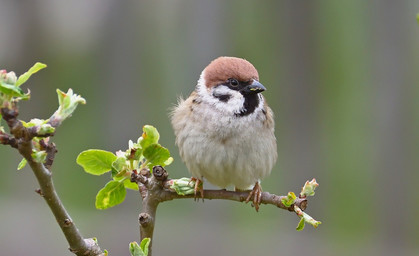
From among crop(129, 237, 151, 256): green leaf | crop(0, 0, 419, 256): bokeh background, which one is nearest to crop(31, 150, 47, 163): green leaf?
crop(129, 237, 151, 256): green leaf

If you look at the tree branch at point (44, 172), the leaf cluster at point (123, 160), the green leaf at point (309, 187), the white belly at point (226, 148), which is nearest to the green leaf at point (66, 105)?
the tree branch at point (44, 172)

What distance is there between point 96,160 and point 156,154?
110 millimetres

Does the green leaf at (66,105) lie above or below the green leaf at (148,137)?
above

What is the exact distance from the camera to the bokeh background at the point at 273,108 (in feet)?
10.2

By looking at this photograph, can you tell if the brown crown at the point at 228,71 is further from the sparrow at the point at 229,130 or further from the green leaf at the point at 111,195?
the green leaf at the point at 111,195

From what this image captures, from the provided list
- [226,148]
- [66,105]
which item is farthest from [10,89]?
[226,148]

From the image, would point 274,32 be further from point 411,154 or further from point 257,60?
point 411,154

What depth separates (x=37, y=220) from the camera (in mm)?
3182

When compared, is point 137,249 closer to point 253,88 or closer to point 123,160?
point 123,160

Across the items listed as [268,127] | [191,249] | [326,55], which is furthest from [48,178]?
[326,55]

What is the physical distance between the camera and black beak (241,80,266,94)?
2.02 metres

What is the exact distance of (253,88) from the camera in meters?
2.03

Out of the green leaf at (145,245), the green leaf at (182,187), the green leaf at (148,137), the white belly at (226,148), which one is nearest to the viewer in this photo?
the green leaf at (145,245)

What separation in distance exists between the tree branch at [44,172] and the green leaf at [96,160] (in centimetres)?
17
